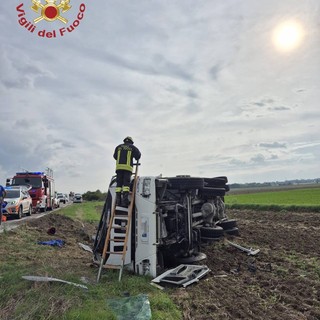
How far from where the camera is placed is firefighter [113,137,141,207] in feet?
21.5

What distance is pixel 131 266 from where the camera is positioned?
20.9ft

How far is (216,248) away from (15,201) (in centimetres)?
1298

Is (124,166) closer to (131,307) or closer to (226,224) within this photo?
(131,307)

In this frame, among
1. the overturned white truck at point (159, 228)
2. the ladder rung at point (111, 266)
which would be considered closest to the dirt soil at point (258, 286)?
the overturned white truck at point (159, 228)

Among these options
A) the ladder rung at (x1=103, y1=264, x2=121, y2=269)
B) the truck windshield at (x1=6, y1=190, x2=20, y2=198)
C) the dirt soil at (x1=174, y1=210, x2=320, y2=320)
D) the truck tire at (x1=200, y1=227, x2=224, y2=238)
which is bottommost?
the dirt soil at (x1=174, y1=210, x2=320, y2=320)

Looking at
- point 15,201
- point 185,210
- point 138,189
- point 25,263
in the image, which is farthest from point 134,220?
point 15,201

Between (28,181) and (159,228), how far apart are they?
18.6 metres

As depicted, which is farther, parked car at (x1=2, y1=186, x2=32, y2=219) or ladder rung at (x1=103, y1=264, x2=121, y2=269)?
parked car at (x1=2, y1=186, x2=32, y2=219)

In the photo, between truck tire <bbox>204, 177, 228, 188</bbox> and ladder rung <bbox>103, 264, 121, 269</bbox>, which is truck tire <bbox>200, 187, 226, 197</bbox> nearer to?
truck tire <bbox>204, 177, 228, 188</bbox>

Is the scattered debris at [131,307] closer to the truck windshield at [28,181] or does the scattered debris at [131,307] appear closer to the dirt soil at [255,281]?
the dirt soil at [255,281]

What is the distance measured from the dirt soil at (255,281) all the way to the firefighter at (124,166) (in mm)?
1474

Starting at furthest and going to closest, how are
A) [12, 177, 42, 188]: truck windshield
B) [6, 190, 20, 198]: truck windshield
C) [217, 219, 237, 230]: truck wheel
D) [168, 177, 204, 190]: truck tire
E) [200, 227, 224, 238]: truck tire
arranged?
[12, 177, 42, 188]: truck windshield → [6, 190, 20, 198]: truck windshield → [217, 219, 237, 230]: truck wheel → [200, 227, 224, 238]: truck tire → [168, 177, 204, 190]: truck tire

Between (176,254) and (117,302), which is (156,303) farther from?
(176,254)

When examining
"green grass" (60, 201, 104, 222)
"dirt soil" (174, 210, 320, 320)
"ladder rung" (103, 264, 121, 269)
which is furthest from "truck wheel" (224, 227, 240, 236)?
"green grass" (60, 201, 104, 222)
